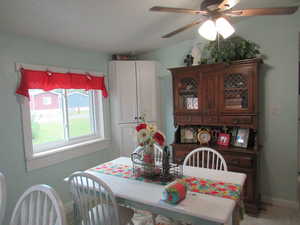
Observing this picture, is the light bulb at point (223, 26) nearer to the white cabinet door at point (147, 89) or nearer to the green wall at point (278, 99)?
the green wall at point (278, 99)

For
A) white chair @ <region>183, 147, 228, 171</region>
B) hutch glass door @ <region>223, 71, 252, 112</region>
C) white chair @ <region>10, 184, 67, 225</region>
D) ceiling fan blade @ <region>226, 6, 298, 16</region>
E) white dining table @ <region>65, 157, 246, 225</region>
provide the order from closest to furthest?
white chair @ <region>10, 184, 67, 225</region> < white dining table @ <region>65, 157, 246, 225</region> < ceiling fan blade @ <region>226, 6, 298, 16</region> < white chair @ <region>183, 147, 228, 171</region> < hutch glass door @ <region>223, 71, 252, 112</region>

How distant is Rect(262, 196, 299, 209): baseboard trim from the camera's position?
257cm

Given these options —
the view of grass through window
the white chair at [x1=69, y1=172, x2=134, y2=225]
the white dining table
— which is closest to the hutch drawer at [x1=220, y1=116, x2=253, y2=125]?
the white dining table

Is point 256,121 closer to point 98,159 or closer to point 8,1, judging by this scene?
point 98,159

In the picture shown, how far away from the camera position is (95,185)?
154 centimetres

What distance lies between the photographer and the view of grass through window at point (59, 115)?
2.52 m

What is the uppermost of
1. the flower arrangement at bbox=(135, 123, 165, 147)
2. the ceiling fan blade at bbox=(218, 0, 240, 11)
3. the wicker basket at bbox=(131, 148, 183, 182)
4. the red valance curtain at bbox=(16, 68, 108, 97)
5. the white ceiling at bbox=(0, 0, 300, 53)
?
the white ceiling at bbox=(0, 0, 300, 53)

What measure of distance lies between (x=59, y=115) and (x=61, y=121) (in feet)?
0.29

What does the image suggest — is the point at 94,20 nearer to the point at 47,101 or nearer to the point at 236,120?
the point at 47,101

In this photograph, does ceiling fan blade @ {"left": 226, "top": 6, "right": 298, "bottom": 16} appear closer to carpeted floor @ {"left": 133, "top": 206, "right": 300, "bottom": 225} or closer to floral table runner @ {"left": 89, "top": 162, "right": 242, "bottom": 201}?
floral table runner @ {"left": 89, "top": 162, "right": 242, "bottom": 201}

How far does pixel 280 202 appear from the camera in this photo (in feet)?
8.66

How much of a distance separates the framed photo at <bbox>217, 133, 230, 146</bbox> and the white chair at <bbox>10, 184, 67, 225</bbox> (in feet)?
7.06

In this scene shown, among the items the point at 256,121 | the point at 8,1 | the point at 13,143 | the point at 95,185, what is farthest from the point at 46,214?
the point at 256,121

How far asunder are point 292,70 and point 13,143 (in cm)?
330
